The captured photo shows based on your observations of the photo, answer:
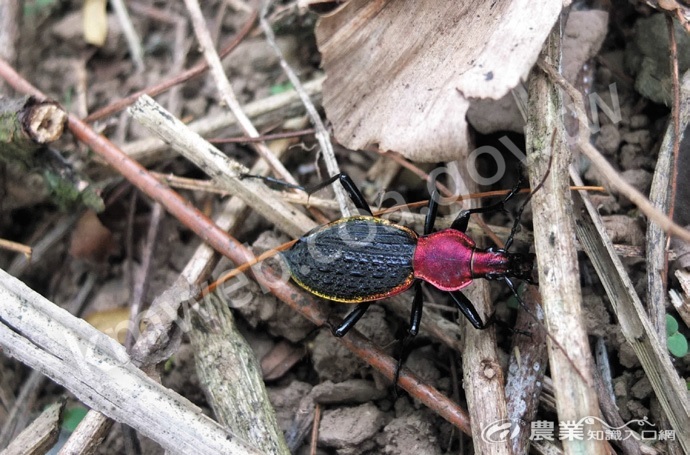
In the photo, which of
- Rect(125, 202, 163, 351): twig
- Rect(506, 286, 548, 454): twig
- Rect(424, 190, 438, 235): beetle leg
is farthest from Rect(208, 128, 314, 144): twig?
Rect(506, 286, 548, 454): twig

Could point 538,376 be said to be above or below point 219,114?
below

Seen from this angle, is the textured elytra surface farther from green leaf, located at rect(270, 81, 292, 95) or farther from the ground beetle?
green leaf, located at rect(270, 81, 292, 95)

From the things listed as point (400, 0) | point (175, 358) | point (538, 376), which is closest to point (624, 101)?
point (400, 0)

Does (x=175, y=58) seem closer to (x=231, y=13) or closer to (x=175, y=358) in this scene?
(x=231, y=13)

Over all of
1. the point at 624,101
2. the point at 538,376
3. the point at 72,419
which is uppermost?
the point at 624,101

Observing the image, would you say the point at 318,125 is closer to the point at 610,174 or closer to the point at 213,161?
the point at 213,161

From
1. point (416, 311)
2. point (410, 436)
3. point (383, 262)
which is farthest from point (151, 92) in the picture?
point (410, 436)

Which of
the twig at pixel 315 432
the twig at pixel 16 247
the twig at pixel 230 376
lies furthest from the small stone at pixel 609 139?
the twig at pixel 16 247

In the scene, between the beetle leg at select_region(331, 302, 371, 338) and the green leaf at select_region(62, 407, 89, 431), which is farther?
the green leaf at select_region(62, 407, 89, 431)

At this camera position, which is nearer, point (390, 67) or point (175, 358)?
point (390, 67)
